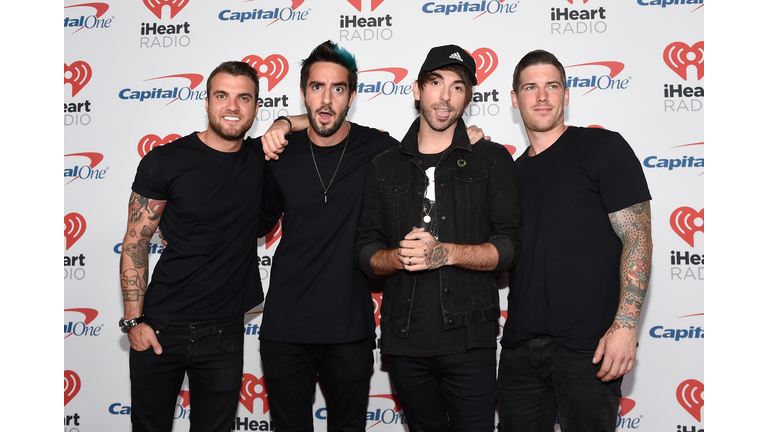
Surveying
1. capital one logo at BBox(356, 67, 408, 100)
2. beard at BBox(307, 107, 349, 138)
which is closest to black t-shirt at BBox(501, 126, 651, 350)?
beard at BBox(307, 107, 349, 138)

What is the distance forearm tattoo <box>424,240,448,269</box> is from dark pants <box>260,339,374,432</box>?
2.55ft

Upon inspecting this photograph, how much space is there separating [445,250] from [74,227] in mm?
3220

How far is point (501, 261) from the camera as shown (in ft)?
6.86

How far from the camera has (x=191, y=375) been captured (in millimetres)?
2547

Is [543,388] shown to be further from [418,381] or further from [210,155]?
[210,155]

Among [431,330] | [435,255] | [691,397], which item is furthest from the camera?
[691,397]

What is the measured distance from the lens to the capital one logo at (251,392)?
351 centimetres

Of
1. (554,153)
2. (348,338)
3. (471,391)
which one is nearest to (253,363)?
(348,338)

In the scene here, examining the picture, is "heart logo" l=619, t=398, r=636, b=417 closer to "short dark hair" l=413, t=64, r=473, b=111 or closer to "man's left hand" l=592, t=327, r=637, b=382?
"man's left hand" l=592, t=327, r=637, b=382

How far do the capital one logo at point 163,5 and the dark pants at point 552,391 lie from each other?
3.46 meters

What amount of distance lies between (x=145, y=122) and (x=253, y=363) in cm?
209

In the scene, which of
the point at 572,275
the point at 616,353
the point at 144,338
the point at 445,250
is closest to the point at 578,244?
the point at 572,275

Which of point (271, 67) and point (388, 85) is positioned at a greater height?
point (271, 67)

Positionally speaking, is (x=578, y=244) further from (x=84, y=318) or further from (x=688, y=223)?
(x=84, y=318)
